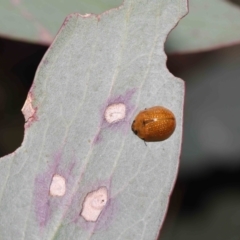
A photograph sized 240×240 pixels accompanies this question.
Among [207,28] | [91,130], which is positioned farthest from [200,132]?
[91,130]

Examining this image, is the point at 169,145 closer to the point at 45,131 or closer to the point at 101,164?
the point at 101,164

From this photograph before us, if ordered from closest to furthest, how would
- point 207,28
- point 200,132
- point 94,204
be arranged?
point 94,204 < point 207,28 < point 200,132

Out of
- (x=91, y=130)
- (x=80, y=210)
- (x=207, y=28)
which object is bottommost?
(x=80, y=210)

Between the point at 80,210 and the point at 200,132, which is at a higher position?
the point at 200,132

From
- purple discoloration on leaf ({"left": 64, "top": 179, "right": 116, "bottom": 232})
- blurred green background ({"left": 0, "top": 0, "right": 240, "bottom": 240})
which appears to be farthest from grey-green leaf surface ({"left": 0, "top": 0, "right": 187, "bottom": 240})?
blurred green background ({"left": 0, "top": 0, "right": 240, "bottom": 240})

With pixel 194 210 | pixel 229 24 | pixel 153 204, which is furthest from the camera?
pixel 194 210

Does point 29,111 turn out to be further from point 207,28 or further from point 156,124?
point 207,28

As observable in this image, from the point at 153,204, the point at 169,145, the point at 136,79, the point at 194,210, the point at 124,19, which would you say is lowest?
the point at 194,210

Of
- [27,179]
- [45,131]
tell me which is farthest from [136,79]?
[27,179]
